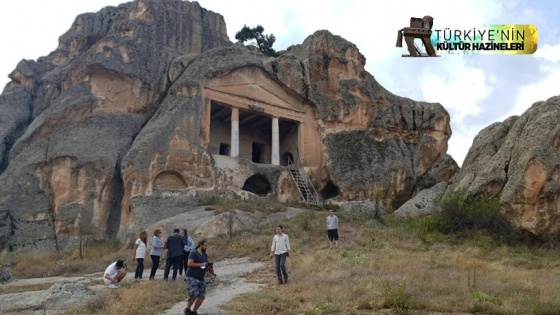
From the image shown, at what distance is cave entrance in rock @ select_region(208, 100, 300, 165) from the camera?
3097 cm

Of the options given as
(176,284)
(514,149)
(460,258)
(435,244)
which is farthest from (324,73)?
(176,284)

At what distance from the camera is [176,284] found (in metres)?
12.5

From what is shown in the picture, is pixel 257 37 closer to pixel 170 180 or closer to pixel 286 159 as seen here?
pixel 286 159

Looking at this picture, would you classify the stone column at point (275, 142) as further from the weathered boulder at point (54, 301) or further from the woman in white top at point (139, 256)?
the weathered boulder at point (54, 301)

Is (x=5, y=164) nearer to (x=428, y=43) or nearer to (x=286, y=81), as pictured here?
(x=286, y=81)

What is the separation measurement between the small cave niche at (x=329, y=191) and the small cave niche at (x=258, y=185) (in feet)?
11.9

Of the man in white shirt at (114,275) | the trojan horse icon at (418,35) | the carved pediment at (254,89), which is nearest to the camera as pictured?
the trojan horse icon at (418,35)

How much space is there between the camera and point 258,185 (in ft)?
96.1

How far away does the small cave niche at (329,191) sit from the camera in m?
30.4

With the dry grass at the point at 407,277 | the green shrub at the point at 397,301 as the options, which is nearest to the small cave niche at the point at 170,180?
the dry grass at the point at 407,277

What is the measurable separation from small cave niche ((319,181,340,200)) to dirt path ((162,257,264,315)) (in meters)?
14.4

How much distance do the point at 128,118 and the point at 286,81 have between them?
9.57 metres

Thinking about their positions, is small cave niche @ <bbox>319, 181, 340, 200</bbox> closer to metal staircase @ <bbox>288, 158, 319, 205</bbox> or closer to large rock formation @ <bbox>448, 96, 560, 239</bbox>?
metal staircase @ <bbox>288, 158, 319, 205</bbox>

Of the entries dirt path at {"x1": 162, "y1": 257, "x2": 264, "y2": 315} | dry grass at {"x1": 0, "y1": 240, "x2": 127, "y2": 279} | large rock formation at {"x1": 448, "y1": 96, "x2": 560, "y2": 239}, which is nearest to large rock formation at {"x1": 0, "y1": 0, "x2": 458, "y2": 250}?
dry grass at {"x1": 0, "y1": 240, "x2": 127, "y2": 279}
